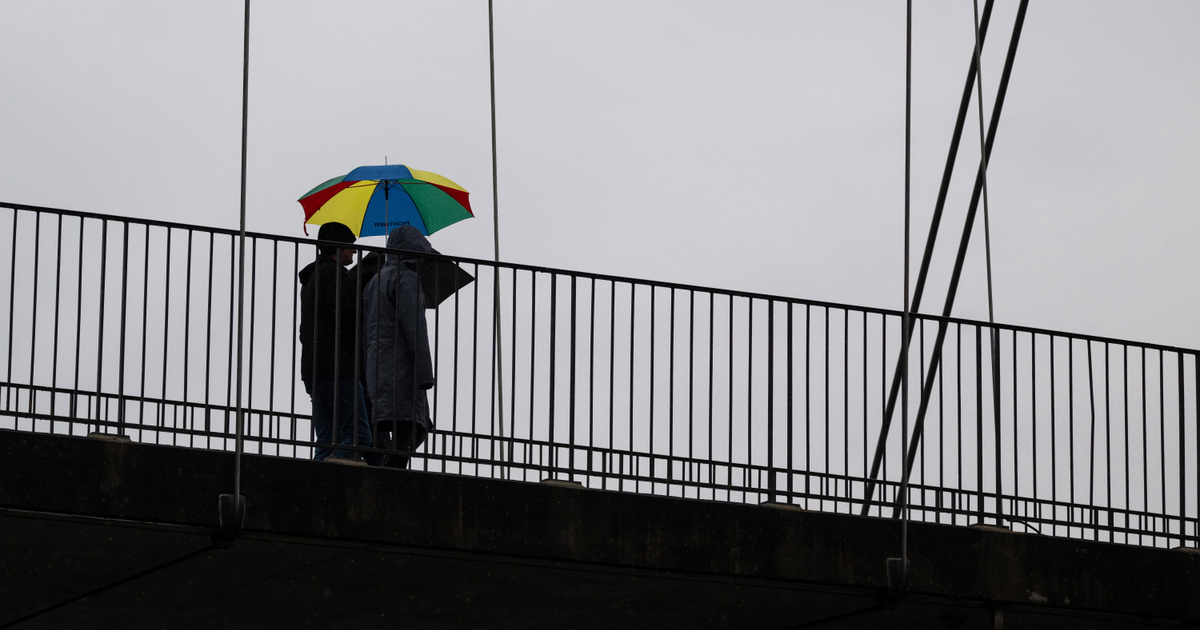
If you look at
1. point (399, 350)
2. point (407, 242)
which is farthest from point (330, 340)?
point (407, 242)

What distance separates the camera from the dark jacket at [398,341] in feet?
35.8

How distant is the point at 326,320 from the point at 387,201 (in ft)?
10.1

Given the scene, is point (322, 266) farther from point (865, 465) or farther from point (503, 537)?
point (865, 465)

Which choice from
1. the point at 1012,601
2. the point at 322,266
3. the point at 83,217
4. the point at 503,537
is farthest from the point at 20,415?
the point at 1012,601

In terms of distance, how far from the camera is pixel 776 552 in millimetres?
11336

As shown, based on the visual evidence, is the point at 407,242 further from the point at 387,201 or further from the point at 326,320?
the point at 387,201

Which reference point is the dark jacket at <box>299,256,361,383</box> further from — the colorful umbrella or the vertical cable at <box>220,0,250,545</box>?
the colorful umbrella

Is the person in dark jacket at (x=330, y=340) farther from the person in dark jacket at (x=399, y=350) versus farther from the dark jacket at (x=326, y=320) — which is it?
the person in dark jacket at (x=399, y=350)

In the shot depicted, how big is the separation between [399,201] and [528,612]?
11.0ft

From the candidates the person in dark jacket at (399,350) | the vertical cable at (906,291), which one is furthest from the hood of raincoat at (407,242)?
the vertical cable at (906,291)

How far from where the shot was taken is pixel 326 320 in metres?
11.4

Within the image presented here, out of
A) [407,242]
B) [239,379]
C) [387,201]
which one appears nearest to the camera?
[239,379]

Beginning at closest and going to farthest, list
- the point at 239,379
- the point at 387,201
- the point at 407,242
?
the point at 239,379
the point at 407,242
the point at 387,201

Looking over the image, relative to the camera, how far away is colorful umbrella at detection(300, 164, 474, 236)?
1429 centimetres
